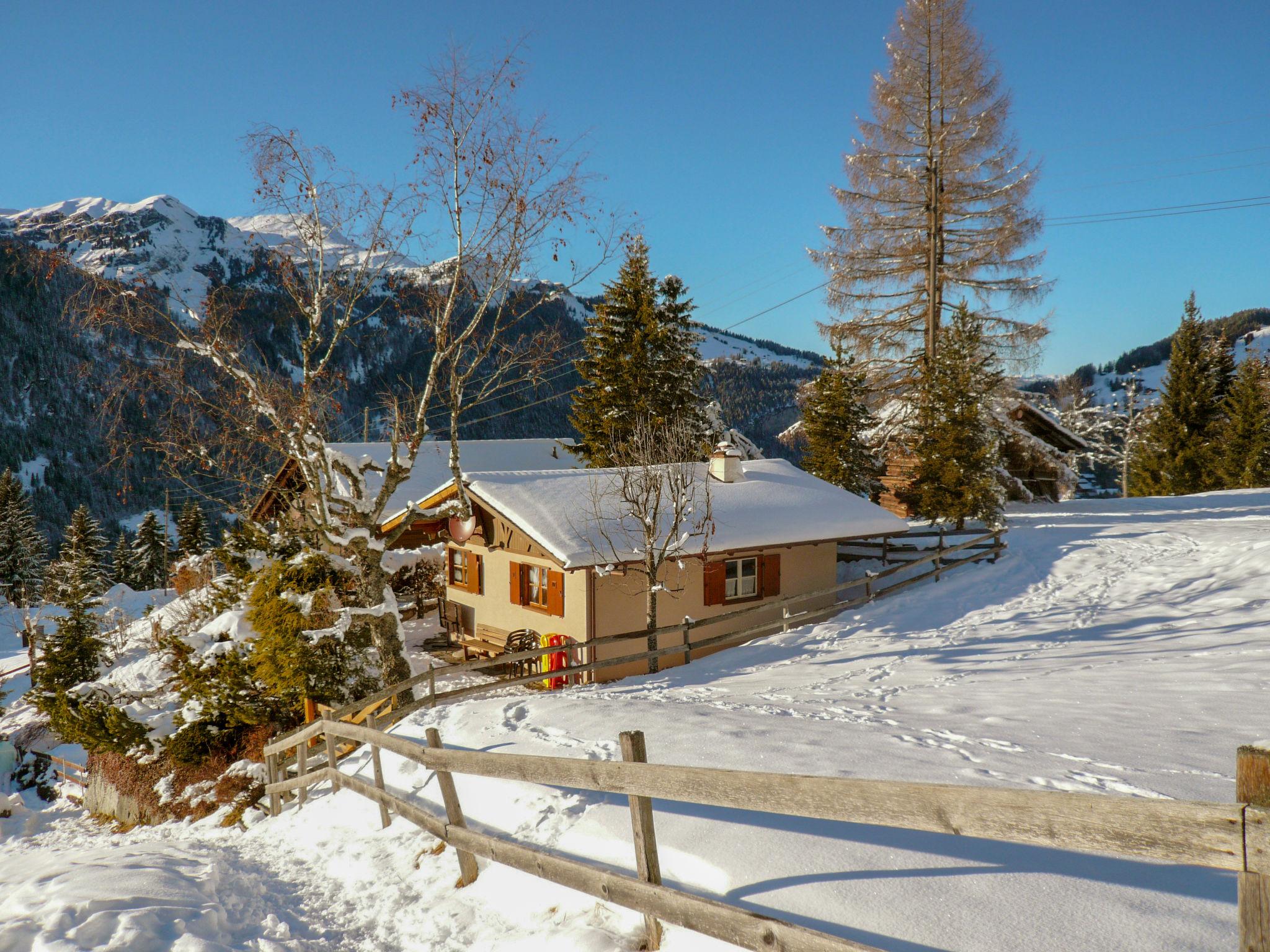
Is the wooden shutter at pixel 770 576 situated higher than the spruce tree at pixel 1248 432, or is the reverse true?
the spruce tree at pixel 1248 432

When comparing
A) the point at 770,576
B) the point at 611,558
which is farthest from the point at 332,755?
the point at 770,576

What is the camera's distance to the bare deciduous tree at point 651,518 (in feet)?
50.9

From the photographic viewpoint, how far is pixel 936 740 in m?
7.51

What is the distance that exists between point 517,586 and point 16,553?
2165 inches

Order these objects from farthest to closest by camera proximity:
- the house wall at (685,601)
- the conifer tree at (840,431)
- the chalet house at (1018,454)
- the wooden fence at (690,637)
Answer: the chalet house at (1018,454)
the conifer tree at (840,431)
the house wall at (685,601)
the wooden fence at (690,637)

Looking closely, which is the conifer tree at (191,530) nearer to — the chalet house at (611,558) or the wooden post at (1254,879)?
the chalet house at (611,558)

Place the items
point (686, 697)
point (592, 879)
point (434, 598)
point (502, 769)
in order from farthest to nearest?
point (434, 598)
point (686, 697)
point (502, 769)
point (592, 879)

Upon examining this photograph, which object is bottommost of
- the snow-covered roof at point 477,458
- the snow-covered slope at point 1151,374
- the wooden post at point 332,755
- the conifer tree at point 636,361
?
the wooden post at point 332,755

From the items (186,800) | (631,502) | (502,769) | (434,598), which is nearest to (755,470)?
(631,502)

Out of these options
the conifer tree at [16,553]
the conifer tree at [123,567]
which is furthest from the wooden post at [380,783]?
the conifer tree at [123,567]

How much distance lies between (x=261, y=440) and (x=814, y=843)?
11610 mm

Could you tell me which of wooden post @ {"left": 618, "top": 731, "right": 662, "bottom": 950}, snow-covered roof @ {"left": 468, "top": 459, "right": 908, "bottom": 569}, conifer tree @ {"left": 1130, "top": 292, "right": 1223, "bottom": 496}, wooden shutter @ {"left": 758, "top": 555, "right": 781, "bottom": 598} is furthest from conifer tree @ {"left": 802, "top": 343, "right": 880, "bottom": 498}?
wooden post @ {"left": 618, "top": 731, "right": 662, "bottom": 950}

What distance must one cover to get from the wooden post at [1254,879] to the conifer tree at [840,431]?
25078 mm

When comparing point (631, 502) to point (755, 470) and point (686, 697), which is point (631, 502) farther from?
point (755, 470)
